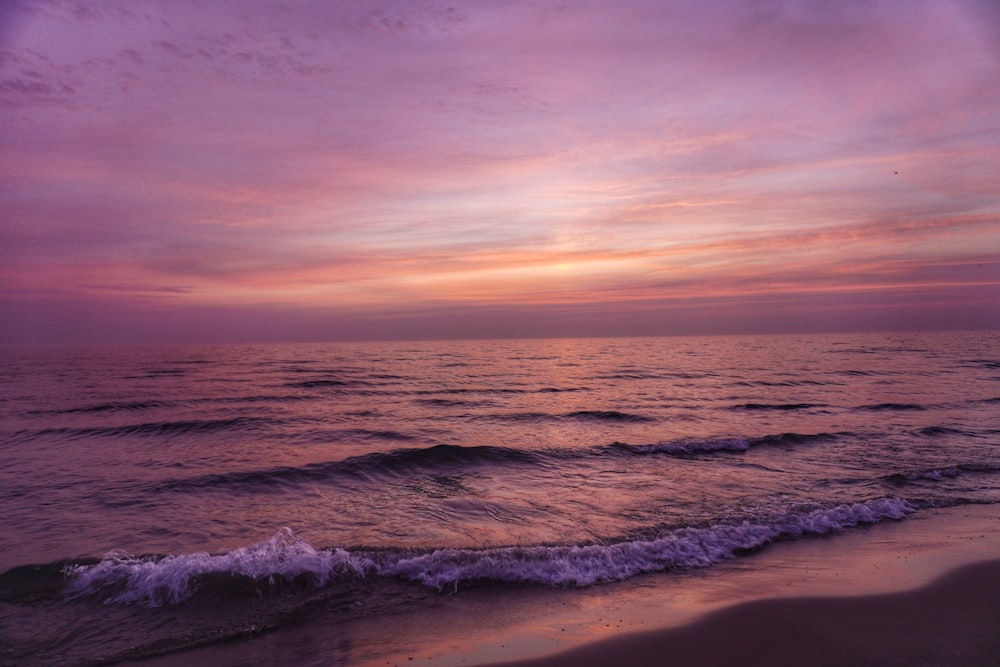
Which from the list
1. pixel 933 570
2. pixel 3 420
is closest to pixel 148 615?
pixel 933 570

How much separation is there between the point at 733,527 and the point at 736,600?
2.87m

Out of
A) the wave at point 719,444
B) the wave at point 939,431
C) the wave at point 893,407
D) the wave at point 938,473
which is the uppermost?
the wave at point 938,473

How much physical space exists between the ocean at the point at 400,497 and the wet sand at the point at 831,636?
1.68 metres

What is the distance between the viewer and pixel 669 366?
50.4 metres

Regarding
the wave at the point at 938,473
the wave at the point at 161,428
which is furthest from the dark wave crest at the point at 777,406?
the wave at the point at 161,428

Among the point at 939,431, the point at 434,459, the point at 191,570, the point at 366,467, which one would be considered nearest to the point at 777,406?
the point at 939,431

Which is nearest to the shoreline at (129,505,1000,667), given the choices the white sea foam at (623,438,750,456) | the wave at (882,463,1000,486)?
the wave at (882,463,1000,486)

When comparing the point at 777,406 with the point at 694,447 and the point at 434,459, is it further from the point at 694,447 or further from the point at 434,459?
the point at 434,459

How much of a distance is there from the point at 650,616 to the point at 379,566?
4.05 m

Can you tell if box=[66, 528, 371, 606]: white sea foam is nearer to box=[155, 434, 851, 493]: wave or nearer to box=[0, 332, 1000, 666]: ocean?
box=[0, 332, 1000, 666]: ocean

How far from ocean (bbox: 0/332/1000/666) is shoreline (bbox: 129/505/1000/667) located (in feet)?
→ 0.77

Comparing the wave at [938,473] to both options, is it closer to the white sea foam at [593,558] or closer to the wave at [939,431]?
the wave at [939,431]

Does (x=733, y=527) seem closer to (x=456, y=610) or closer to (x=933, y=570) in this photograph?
(x=933, y=570)

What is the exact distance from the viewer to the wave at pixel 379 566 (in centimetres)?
771
